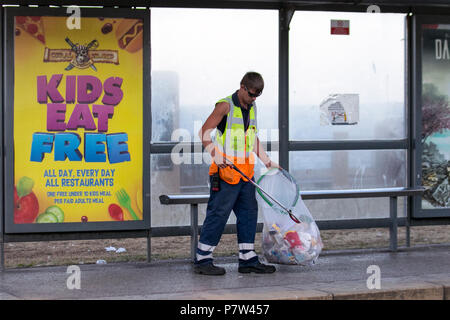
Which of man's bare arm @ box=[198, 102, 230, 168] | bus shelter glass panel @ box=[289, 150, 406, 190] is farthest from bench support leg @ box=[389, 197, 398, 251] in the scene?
man's bare arm @ box=[198, 102, 230, 168]

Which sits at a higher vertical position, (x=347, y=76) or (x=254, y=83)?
(x=347, y=76)

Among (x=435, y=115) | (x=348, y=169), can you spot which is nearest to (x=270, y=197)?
(x=348, y=169)

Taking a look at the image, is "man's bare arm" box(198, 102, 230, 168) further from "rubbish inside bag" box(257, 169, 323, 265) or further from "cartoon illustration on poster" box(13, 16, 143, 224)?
"cartoon illustration on poster" box(13, 16, 143, 224)

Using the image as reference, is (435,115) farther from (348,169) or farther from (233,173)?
(233,173)

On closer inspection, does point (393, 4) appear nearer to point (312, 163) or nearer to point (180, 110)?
point (312, 163)

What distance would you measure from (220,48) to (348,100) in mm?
1413

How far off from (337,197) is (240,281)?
1.60 meters

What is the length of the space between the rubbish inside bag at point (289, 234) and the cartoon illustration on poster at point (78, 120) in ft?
4.00

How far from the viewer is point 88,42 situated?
8141 millimetres

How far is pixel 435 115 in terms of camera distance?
9.36 m

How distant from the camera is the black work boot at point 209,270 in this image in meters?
7.53

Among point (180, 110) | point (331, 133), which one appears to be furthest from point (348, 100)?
point (180, 110)

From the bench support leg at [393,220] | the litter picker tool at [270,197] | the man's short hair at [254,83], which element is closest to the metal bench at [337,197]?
the bench support leg at [393,220]

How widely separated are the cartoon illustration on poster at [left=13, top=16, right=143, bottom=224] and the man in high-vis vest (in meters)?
1.01
